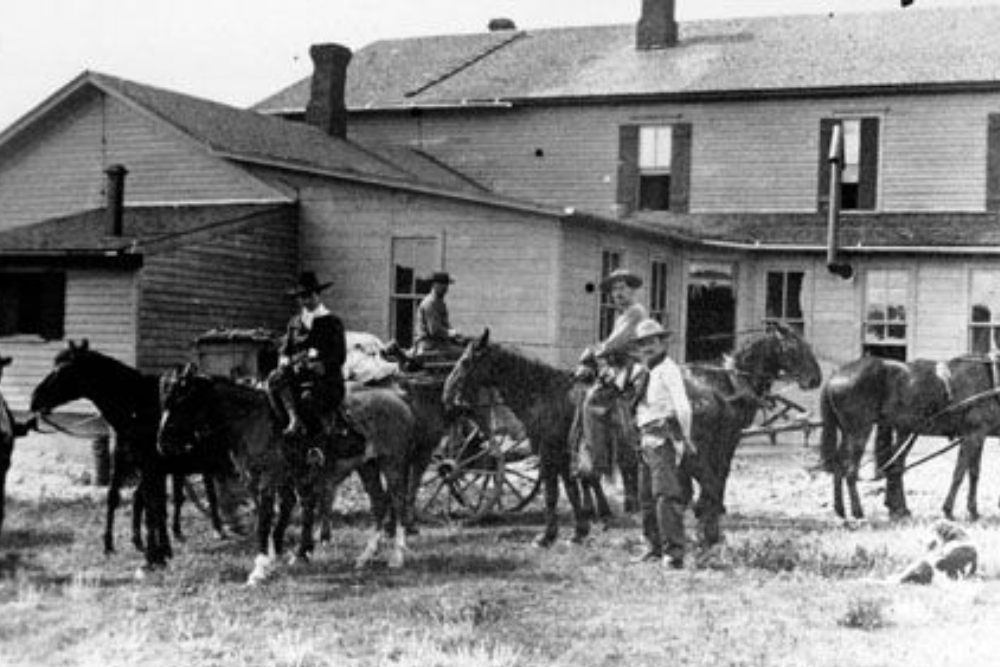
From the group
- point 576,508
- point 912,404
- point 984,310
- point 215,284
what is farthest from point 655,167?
point 576,508

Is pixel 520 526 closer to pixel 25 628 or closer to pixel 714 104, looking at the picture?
pixel 25 628

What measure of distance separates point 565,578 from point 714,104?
1903 cm

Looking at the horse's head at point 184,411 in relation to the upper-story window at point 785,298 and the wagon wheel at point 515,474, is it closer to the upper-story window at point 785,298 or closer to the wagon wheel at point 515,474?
the wagon wheel at point 515,474

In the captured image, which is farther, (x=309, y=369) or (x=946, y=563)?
(x=309, y=369)

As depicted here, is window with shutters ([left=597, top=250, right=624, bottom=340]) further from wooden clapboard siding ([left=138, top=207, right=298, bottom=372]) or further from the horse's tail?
the horse's tail

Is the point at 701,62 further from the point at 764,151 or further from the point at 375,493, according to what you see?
the point at 375,493

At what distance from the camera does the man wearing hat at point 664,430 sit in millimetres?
12141

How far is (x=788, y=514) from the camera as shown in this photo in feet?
54.6

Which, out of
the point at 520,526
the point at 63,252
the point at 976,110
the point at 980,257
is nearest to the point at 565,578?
Result: the point at 520,526

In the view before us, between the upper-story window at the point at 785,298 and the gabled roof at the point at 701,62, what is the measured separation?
3.83 metres

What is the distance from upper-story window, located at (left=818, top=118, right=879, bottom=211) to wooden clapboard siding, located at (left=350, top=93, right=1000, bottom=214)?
0.16m

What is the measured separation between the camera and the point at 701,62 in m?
30.0

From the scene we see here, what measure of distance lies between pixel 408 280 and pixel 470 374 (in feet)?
31.1

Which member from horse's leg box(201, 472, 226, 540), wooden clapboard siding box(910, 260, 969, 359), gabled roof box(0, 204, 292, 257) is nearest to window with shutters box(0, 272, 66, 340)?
gabled roof box(0, 204, 292, 257)
